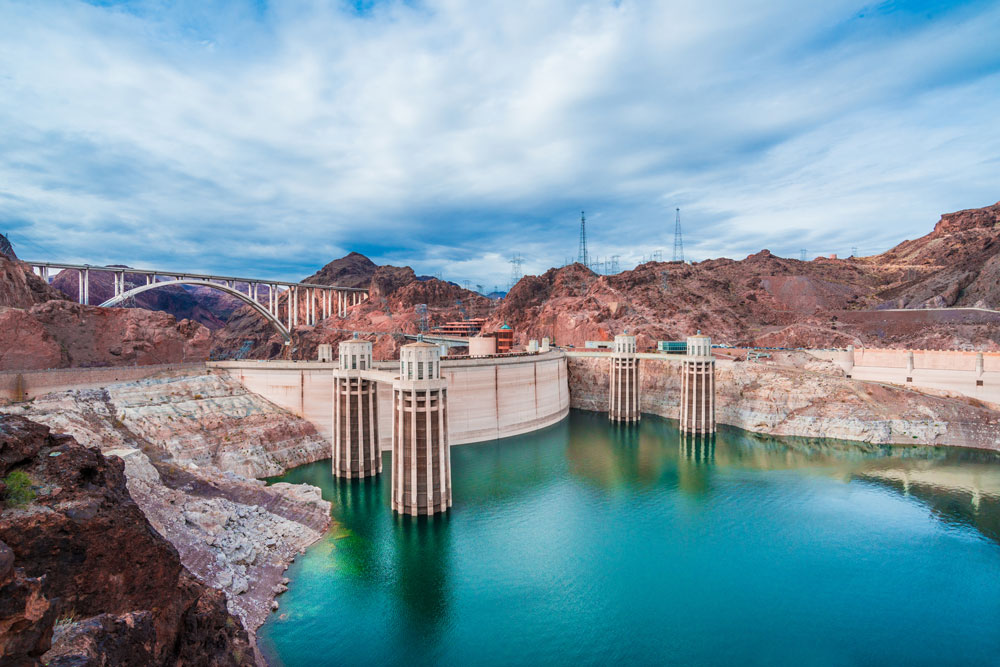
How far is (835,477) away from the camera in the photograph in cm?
4009

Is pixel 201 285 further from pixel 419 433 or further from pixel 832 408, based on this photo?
pixel 832 408

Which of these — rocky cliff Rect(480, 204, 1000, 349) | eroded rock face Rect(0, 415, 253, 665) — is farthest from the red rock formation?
eroded rock face Rect(0, 415, 253, 665)

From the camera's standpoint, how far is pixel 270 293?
10131 cm

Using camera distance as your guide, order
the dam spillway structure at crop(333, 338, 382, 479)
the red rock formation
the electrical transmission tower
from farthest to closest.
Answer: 1. the red rock formation
2. the electrical transmission tower
3. the dam spillway structure at crop(333, 338, 382, 479)

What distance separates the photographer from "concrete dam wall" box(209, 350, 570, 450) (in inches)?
1802

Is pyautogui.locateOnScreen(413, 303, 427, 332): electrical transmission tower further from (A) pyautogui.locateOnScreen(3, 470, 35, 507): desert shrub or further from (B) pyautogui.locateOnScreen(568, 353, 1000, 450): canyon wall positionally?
(A) pyautogui.locateOnScreen(3, 470, 35, 507): desert shrub

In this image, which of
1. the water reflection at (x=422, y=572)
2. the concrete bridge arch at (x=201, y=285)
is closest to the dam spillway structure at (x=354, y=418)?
the water reflection at (x=422, y=572)

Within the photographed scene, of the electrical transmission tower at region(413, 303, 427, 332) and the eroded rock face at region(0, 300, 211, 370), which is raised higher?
the electrical transmission tower at region(413, 303, 427, 332)

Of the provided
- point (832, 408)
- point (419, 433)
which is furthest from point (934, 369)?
point (419, 433)

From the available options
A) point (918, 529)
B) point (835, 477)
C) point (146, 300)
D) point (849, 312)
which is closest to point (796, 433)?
point (835, 477)

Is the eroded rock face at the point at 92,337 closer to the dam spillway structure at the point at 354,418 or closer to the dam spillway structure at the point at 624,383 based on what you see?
the dam spillway structure at the point at 354,418

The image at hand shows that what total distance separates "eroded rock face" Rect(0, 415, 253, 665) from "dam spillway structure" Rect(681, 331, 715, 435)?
172 ft

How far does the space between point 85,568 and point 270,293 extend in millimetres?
101052

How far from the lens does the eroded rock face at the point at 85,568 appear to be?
295 inches
